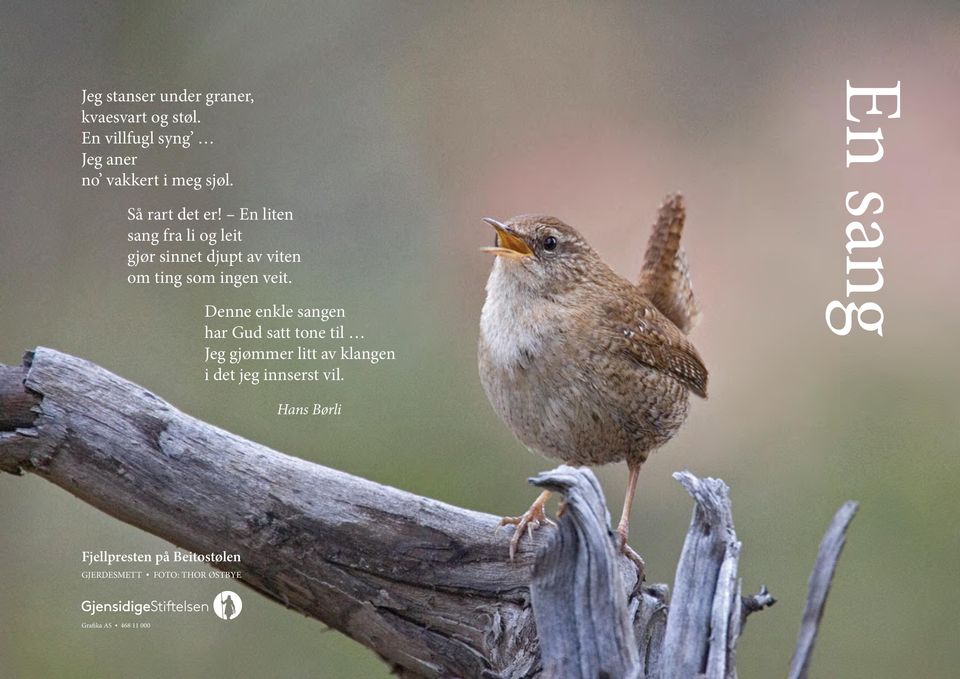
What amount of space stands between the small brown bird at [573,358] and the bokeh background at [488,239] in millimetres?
1049

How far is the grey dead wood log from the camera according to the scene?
2.67 m

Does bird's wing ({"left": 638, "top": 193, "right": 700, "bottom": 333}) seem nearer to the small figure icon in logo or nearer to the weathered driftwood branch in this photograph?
the small figure icon in logo

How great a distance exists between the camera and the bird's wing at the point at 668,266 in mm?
3795

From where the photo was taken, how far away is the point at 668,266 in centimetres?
384

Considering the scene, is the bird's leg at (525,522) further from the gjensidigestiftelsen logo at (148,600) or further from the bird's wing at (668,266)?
the bird's wing at (668,266)

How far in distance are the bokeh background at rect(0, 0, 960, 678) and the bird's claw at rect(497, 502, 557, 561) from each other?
3.94 feet

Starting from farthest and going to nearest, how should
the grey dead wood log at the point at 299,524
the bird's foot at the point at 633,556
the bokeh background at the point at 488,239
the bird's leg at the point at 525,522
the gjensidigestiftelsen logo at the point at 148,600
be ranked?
the bokeh background at the point at 488,239
the gjensidigestiftelsen logo at the point at 148,600
the bird's foot at the point at 633,556
the bird's leg at the point at 525,522
the grey dead wood log at the point at 299,524

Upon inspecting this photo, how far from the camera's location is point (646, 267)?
12.8 ft

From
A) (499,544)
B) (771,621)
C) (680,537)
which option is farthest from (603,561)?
(771,621)

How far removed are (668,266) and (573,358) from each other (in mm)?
935

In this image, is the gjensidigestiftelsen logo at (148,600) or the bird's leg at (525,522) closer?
the bird's leg at (525,522)

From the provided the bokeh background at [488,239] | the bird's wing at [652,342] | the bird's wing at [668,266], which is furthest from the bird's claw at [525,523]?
the bokeh background at [488,239]

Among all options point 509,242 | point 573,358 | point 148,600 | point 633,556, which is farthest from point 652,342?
point 148,600

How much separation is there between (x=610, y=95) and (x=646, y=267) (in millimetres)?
1191
